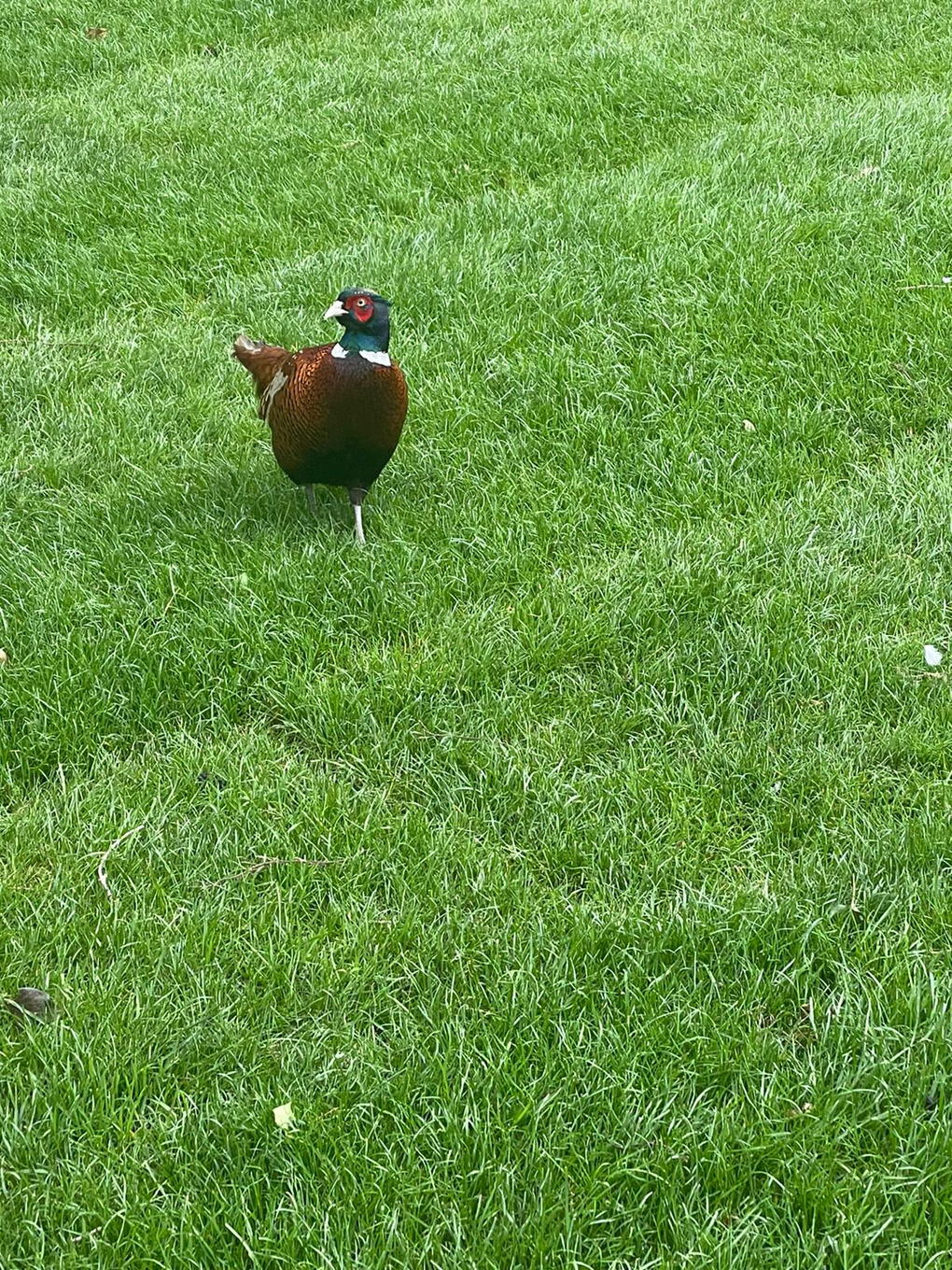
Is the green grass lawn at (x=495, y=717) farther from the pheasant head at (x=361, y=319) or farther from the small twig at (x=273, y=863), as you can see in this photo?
the pheasant head at (x=361, y=319)

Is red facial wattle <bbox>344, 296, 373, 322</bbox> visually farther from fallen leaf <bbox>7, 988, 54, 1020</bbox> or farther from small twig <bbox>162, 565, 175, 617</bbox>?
fallen leaf <bbox>7, 988, 54, 1020</bbox>

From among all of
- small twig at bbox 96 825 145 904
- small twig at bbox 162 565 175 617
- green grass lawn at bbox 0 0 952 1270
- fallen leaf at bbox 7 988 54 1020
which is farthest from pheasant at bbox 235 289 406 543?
fallen leaf at bbox 7 988 54 1020

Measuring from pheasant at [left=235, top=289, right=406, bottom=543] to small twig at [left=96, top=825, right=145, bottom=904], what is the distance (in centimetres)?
130

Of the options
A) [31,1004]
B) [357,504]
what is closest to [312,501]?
[357,504]

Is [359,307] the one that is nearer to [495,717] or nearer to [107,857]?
[495,717]

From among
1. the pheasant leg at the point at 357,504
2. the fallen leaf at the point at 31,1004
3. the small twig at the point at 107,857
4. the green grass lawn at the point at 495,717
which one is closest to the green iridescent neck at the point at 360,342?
the pheasant leg at the point at 357,504

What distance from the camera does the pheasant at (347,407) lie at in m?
3.78

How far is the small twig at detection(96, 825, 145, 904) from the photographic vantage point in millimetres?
2857

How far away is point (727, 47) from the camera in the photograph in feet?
25.3

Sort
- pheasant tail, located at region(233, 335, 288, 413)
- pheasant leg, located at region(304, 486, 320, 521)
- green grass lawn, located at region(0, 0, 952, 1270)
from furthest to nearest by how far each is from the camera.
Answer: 1. pheasant tail, located at region(233, 335, 288, 413)
2. pheasant leg, located at region(304, 486, 320, 521)
3. green grass lawn, located at region(0, 0, 952, 1270)

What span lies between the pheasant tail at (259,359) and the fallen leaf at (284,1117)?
2.58 metres

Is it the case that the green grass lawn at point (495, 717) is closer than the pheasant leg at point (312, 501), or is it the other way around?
the green grass lawn at point (495, 717)

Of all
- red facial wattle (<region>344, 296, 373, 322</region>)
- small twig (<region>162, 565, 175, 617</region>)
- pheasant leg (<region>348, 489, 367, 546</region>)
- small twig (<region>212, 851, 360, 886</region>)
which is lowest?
small twig (<region>212, 851, 360, 886</region>)

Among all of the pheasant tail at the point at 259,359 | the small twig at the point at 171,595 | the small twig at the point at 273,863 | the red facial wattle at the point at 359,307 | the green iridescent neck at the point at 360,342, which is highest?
Answer: the red facial wattle at the point at 359,307
